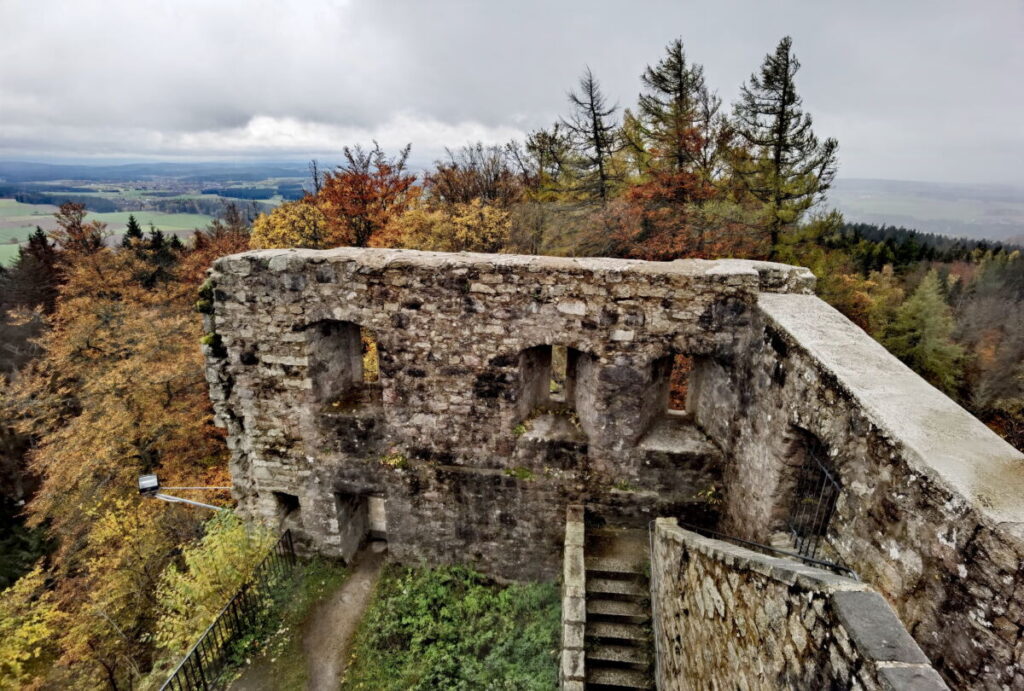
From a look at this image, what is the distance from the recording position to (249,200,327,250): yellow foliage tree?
25000 millimetres

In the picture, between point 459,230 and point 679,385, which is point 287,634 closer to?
point 679,385

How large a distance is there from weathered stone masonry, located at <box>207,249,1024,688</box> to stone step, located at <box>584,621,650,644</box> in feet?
4.95

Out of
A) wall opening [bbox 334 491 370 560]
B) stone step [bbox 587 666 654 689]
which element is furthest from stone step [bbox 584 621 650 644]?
wall opening [bbox 334 491 370 560]

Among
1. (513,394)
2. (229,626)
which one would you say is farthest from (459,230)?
(229,626)

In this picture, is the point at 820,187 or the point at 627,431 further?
the point at 820,187

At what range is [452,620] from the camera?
8062mm

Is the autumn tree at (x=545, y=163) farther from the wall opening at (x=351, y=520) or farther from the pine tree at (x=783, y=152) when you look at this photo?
the wall opening at (x=351, y=520)

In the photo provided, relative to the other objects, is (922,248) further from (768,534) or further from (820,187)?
(768,534)

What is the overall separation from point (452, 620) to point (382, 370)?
158 inches

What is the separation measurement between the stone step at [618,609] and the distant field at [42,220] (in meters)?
61.0

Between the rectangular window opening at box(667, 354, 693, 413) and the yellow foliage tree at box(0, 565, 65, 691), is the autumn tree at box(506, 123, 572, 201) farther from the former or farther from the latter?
the yellow foliage tree at box(0, 565, 65, 691)

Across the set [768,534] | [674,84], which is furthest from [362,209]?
[768,534]

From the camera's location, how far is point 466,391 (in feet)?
26.1

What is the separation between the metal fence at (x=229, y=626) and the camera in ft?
22.5
